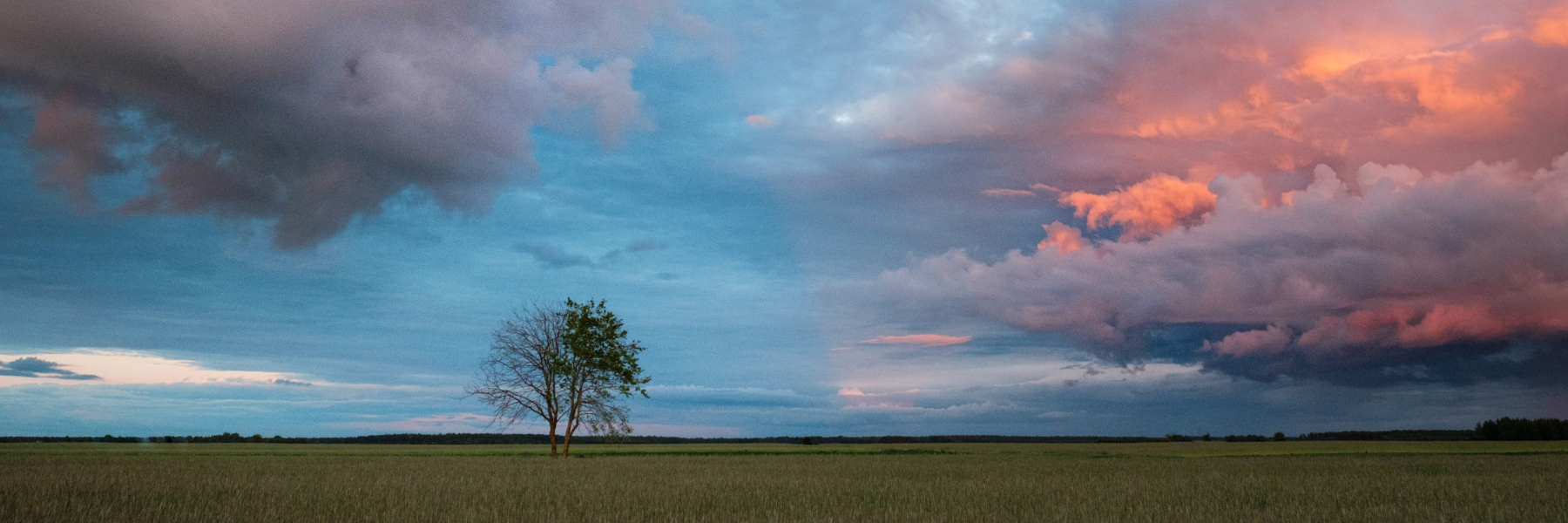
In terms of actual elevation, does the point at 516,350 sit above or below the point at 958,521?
above

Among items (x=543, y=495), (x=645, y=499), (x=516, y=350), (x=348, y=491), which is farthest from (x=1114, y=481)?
(x=516, y=350)

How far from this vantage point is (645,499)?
17672 mm

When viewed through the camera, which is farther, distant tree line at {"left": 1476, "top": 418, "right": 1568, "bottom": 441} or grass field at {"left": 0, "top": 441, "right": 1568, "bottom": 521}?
distant tree line at {"left": 1476, "top": 418, "right": 1568, "bottom": 441}

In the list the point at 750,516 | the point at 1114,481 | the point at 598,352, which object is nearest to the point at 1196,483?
the point at 1114,481

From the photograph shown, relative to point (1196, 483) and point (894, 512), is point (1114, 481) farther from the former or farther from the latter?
point (894, 512)

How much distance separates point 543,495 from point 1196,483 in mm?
18047

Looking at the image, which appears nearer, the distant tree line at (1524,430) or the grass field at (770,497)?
the grass field at (770,497)

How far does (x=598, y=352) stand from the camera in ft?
166

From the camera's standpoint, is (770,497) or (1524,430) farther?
(1524,430)

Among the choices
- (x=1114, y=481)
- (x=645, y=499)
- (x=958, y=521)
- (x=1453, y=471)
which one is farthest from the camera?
(x=1453, y=471)

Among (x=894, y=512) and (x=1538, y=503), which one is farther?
(x=1538, y=503)

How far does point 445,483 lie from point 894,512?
13830 millimetres

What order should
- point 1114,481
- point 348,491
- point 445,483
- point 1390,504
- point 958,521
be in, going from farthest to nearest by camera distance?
point 1114,481 → point 445,483 → point 348,491 → point 1390,504 → point 958,521

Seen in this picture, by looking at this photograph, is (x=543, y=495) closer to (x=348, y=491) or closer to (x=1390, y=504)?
(x=348, y=491)
